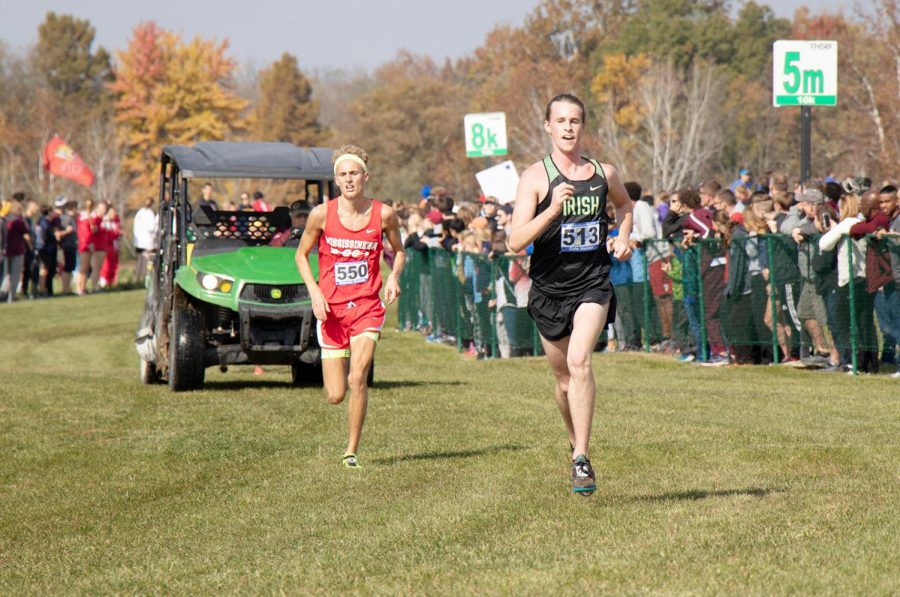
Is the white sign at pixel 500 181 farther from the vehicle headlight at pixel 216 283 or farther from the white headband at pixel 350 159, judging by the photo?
the white headband at pixel 350 159

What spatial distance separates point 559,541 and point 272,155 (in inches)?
372

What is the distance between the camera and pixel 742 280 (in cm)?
1709

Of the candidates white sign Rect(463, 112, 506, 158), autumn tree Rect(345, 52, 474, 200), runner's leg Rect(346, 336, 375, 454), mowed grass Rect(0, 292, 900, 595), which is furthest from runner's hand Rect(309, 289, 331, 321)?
autumn tree Rect(345, 52, 474, 200)

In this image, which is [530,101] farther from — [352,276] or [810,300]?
[352,276]

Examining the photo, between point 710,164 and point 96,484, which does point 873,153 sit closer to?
point 710,164

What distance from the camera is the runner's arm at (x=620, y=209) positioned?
8.14m

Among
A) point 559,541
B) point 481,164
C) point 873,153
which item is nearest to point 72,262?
point 873,153

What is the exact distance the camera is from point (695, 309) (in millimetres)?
18156

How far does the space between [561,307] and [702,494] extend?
50.1 inches

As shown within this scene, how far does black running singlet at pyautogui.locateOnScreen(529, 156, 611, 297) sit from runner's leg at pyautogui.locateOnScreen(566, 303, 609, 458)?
158 mm

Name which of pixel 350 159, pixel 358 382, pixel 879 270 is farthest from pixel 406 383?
pixel 350 159

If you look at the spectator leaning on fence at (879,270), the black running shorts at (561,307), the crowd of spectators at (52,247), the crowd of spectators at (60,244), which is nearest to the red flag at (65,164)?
the crowd of spectators at (52,247)

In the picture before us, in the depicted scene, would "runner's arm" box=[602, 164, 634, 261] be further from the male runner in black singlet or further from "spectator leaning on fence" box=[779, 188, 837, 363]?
"spectator leaning on fence" box=[779, 188, 837, 363]

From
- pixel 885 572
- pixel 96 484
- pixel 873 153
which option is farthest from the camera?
pixel 873 153
